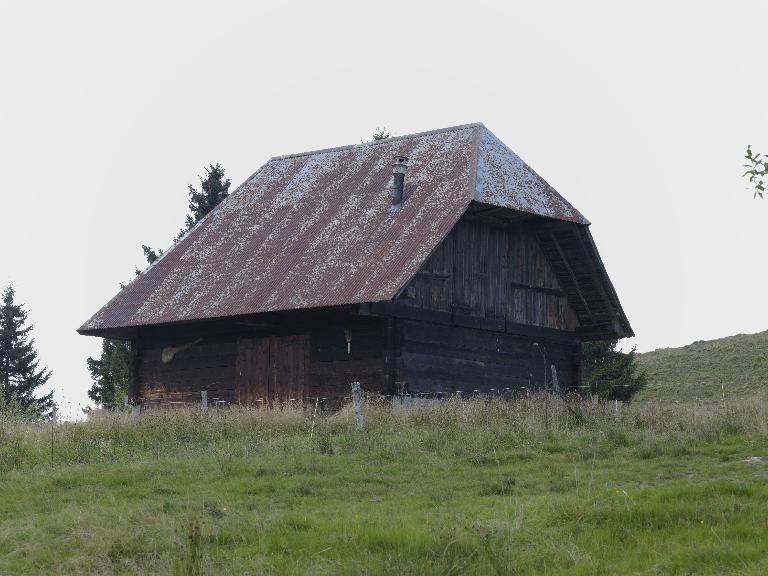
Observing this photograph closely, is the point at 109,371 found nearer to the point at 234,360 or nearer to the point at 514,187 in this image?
the point at 234,360

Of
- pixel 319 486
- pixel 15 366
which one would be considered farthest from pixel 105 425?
pixel 15 366

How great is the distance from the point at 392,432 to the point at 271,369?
819cm

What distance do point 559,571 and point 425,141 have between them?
19524mm

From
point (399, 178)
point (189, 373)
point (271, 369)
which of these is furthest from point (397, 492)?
point (189, 373)

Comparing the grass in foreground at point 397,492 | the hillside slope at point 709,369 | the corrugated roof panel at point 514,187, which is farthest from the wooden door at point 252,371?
the hillside slope at point 709,369

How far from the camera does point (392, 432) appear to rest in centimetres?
1736

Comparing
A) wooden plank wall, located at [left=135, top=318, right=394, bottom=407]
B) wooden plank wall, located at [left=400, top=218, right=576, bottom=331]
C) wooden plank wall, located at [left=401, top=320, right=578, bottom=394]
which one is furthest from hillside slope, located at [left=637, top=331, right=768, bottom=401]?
wooden plank wall, located at [left=135, top=318, right=394, bottom=407]

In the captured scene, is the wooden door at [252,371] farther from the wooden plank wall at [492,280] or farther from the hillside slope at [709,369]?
the hillside slope at [709,369]

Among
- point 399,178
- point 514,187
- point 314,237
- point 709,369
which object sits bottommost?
point 709,369

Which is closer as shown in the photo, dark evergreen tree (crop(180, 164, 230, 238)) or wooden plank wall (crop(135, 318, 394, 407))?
wooden plank wall (crop(135, 318, 394, 407))

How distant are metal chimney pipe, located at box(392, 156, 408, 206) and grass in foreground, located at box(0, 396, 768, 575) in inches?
283

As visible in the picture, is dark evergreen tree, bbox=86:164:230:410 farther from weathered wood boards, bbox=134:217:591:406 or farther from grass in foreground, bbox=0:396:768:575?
grass in foreground, bbox=0:396:768:575

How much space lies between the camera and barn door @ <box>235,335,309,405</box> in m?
24.6

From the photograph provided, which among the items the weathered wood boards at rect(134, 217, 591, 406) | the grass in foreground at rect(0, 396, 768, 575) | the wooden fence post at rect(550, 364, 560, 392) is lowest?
the grass in foreground at rect(0, 396, 768, 575)
